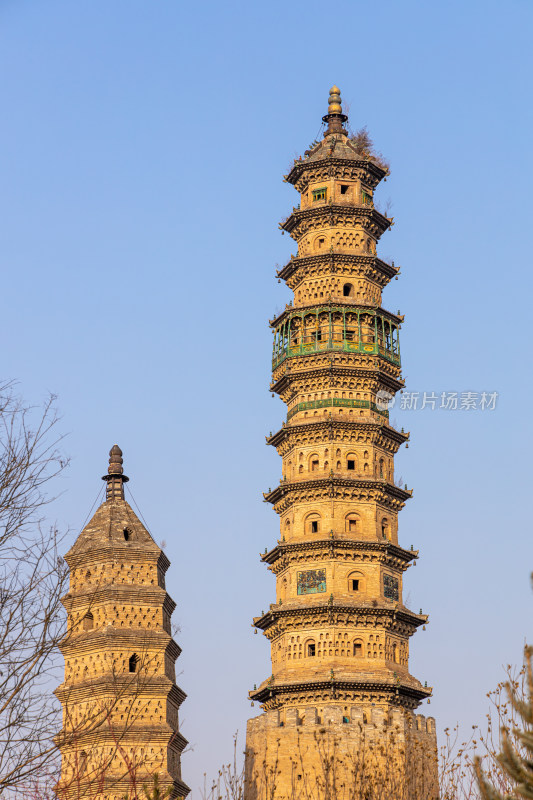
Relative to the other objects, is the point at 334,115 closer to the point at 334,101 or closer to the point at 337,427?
the point at 334,101

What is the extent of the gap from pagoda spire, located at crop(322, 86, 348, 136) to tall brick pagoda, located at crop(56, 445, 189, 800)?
25.2m

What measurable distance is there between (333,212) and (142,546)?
20.6 meters

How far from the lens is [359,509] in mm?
64938

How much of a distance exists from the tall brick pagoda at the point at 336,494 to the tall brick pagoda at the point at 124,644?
4252mm

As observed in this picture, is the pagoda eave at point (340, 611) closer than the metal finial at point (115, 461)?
Yes

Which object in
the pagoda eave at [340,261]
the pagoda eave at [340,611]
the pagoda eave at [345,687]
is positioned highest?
the pagoda eave at [340,261]

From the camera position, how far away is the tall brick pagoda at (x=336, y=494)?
59.6 meters

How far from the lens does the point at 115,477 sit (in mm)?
65562

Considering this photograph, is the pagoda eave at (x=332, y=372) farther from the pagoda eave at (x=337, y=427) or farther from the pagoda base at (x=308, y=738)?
the pagoda base at (x=308, y=738)

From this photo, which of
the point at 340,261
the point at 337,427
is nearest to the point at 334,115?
the point at 340,261

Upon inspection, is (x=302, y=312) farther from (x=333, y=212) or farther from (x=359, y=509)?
(x=359, y=509)

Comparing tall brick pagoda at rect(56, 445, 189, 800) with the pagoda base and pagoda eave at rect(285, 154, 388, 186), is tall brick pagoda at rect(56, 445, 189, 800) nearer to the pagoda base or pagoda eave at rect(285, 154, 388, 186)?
the pagoda base

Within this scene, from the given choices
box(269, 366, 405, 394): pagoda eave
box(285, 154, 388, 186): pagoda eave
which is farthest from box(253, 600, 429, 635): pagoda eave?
box(285, 154, 388, 186): pagoda eave

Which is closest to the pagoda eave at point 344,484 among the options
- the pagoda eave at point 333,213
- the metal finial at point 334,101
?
the pagoda eave at point 333,213
